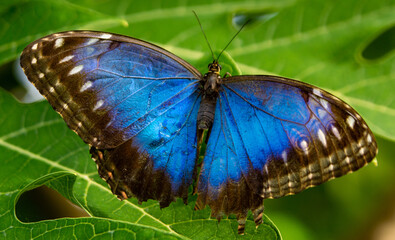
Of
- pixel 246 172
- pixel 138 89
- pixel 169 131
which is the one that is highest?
pixel 138 89

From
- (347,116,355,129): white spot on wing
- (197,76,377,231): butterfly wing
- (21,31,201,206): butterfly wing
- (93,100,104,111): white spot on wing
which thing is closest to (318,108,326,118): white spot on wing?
(197,76,377,231): butterfly wing

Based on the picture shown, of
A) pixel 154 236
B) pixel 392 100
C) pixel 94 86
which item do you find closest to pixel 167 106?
pixel 94 86

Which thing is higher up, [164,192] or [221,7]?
[221,7]

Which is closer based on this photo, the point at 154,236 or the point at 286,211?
the point at 154,236

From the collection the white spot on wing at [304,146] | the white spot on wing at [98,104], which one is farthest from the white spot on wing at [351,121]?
the white spot on wing at [98,104]

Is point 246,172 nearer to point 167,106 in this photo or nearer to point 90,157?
point 167,106

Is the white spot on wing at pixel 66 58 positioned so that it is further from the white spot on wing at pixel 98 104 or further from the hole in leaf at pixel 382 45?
the hole in leaf at pixel 382 45
